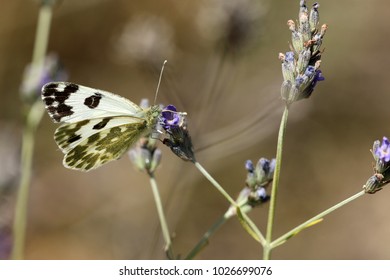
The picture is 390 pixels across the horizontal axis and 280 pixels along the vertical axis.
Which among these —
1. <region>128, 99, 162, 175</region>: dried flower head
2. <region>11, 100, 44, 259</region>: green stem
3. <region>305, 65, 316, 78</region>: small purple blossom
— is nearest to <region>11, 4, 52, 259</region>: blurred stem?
<region>11, 100, 44, 259</region>: green stem

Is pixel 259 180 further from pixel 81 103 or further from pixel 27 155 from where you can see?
pixel 27 155

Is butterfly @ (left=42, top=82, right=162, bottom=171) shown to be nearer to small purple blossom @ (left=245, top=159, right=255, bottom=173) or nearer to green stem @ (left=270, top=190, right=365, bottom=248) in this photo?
small purple blossom @ (left=245, top=159, right=255, bottom=173)

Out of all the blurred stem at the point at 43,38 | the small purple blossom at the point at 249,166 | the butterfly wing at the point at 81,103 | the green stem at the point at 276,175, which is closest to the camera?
the green stem at the point at 276,175

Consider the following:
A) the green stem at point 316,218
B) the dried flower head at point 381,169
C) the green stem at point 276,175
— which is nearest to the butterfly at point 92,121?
the green stem at point 276,175

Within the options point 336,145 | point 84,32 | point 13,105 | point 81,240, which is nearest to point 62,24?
point 84,32

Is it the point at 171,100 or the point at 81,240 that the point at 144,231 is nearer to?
the point at 81,240

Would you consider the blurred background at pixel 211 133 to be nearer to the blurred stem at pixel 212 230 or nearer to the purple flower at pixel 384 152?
the blurred stem at pixel 212 230

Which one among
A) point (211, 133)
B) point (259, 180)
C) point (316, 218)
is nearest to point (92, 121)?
point (259, 180)

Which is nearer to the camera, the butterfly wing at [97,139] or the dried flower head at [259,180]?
the dried flower head at [259,180]
